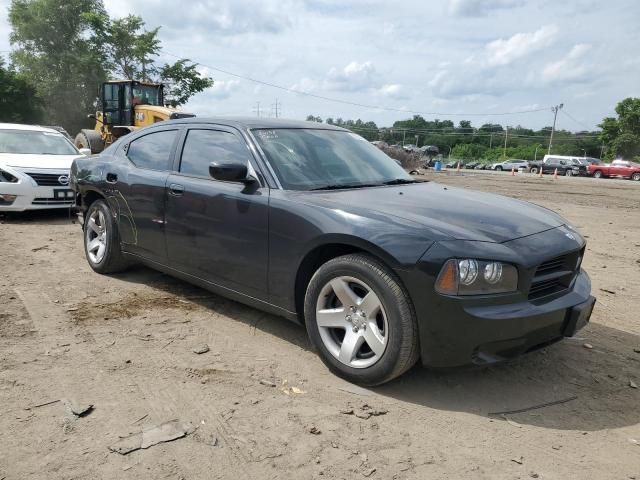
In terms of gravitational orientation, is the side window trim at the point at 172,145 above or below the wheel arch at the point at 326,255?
above

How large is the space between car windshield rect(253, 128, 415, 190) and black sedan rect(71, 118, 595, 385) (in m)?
0.01

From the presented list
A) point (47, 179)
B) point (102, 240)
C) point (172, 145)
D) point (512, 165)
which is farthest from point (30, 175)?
point (512, 165)

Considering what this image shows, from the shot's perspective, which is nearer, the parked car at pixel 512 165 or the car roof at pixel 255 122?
the car roof at pixel 255 122

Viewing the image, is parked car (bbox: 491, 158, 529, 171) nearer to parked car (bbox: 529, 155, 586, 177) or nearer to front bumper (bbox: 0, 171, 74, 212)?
parked car (bbox: 529, 155, 586, 177)

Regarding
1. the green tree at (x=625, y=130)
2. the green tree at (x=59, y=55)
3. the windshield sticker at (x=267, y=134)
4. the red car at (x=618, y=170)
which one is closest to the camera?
the windshield sticker at (x=267, y=134)

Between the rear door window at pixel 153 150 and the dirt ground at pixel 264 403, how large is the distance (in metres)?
1.22

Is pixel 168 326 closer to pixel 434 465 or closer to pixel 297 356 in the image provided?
pixel 297 356

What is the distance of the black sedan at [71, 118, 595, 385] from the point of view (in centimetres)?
291

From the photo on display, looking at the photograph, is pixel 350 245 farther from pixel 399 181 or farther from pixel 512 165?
pixel 512 165

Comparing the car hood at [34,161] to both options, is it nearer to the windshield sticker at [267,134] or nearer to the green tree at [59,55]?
the windshield sticker at [267,134]

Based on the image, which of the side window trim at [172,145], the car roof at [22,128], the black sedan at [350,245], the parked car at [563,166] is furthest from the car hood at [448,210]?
the parked car at [563,166]

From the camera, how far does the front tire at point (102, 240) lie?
5.18 m

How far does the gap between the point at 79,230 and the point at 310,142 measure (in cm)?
511

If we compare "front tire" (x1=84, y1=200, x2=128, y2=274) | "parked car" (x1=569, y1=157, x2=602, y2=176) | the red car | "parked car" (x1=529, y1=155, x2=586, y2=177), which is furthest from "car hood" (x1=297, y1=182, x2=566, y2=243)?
"parked car" (x1=569, y1=157, x2=602, y2=176)
